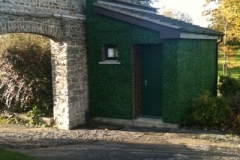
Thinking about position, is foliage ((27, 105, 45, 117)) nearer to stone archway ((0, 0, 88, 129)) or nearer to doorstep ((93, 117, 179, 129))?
stone archway ((0, 0, 88, 129))

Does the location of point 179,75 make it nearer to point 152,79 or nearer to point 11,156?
point 152,79

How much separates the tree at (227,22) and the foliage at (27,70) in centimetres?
1121

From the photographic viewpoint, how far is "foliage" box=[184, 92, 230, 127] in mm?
10898

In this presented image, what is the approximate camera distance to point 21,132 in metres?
11.1

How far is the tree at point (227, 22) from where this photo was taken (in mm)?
18484

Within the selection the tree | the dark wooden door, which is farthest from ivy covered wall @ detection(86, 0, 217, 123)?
the tree

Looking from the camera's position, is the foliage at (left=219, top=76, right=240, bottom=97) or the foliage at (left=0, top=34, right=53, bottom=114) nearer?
the foliage at (left=0, top=34, right=53, bottom=114)

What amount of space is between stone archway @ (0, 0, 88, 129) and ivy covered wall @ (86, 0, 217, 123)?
0.39 metres

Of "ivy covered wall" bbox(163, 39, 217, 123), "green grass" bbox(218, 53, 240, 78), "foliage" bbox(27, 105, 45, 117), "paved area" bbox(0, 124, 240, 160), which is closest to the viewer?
"paved area" bbox(0, 124, 240, 160)

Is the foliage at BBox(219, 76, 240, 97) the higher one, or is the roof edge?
the roof edge

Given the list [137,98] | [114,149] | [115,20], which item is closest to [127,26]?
[115,20]

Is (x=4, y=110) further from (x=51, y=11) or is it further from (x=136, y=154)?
(x=136, y=154)

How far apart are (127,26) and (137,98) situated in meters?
2.64

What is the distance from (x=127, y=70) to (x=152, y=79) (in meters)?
0.99
